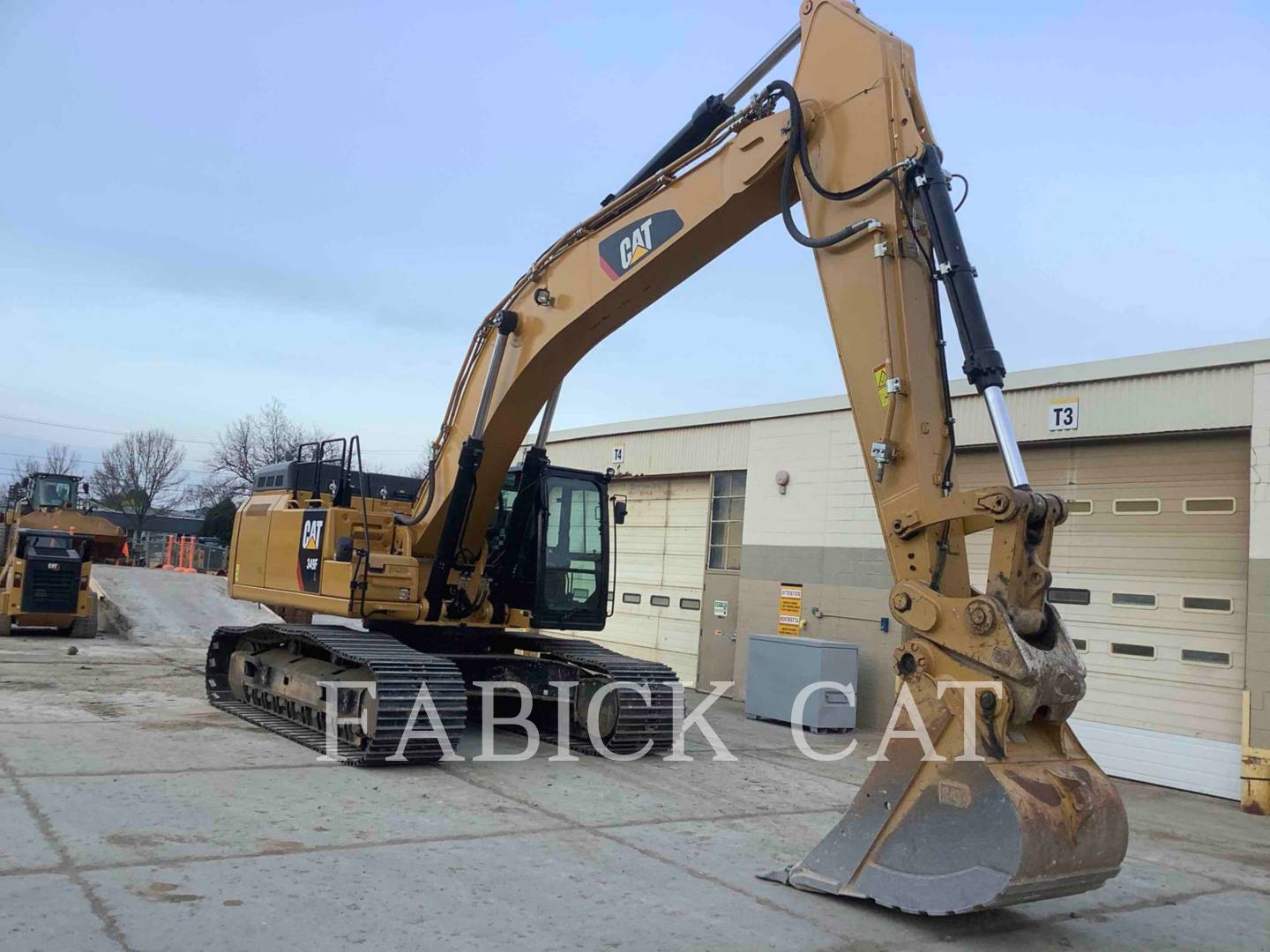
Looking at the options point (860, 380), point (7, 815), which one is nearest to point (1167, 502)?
point (860, 380)

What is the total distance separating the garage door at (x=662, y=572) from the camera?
56.0 ft

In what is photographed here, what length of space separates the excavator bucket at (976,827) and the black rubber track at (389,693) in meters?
4.02

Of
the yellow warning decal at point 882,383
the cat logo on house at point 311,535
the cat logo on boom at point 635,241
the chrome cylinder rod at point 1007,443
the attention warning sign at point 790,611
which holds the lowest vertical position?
the attention warning sign at point 790,611

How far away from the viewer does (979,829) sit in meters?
4.77

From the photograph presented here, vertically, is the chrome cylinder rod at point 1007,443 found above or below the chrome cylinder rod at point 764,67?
below

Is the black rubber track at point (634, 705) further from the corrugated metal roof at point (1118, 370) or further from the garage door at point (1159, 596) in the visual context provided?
the garage door at point (1159, 596)

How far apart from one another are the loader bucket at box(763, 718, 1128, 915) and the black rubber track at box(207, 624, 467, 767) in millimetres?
4018

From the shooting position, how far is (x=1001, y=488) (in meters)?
5.21

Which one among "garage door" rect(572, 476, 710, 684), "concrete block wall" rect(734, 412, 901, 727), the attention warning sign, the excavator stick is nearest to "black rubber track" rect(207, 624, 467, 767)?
the excavator stick

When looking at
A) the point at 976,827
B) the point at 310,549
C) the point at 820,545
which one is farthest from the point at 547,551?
the point at 976,827

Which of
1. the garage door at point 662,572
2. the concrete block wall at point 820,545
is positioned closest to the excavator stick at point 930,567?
the concrete block wall at point 820,545

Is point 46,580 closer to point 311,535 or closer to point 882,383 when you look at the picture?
point 311,535

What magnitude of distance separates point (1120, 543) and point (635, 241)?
268 inches

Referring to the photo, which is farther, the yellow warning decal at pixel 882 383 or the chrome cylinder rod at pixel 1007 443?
the yellow warning decal at pixel 882 383
